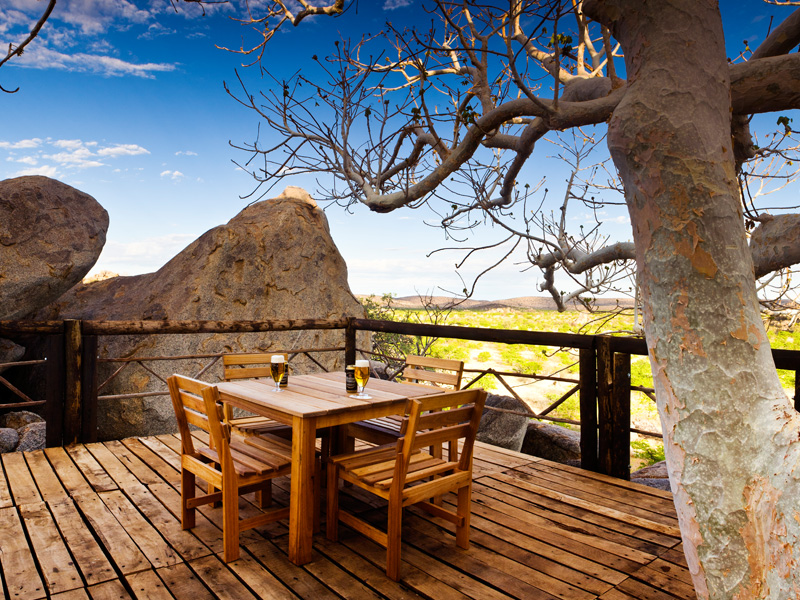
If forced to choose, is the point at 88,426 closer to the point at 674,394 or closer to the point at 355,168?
the point at 355,168

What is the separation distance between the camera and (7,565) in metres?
2.28

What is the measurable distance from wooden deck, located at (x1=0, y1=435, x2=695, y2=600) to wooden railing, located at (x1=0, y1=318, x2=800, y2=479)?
36 centimetres

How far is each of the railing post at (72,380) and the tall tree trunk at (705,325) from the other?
4.08m

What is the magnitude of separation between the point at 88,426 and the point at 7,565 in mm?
2067

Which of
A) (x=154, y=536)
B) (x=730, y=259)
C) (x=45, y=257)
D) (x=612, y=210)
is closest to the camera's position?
(x=730, y=259)

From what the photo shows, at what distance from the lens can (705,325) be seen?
4.63ft

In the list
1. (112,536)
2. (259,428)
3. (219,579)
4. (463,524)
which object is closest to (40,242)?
(259,428)

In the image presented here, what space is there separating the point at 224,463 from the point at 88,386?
8.19ft

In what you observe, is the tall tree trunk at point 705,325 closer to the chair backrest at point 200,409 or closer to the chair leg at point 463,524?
the chair leg at point 463,524

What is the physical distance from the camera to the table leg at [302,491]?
7.73 ft

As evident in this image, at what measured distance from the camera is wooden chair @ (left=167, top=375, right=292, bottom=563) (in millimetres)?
2322

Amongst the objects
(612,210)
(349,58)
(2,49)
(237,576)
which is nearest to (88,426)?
(237,576)

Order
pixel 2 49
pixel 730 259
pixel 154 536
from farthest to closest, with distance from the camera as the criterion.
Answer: pixel 154 536 < pixel 2 49 < pixel 730 259

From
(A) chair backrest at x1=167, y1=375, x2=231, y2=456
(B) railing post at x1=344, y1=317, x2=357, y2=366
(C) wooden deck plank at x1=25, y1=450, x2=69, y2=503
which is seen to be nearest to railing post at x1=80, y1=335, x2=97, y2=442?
(C) wooden deck plank at x1=25, y1=450, x2=69, y2=503
